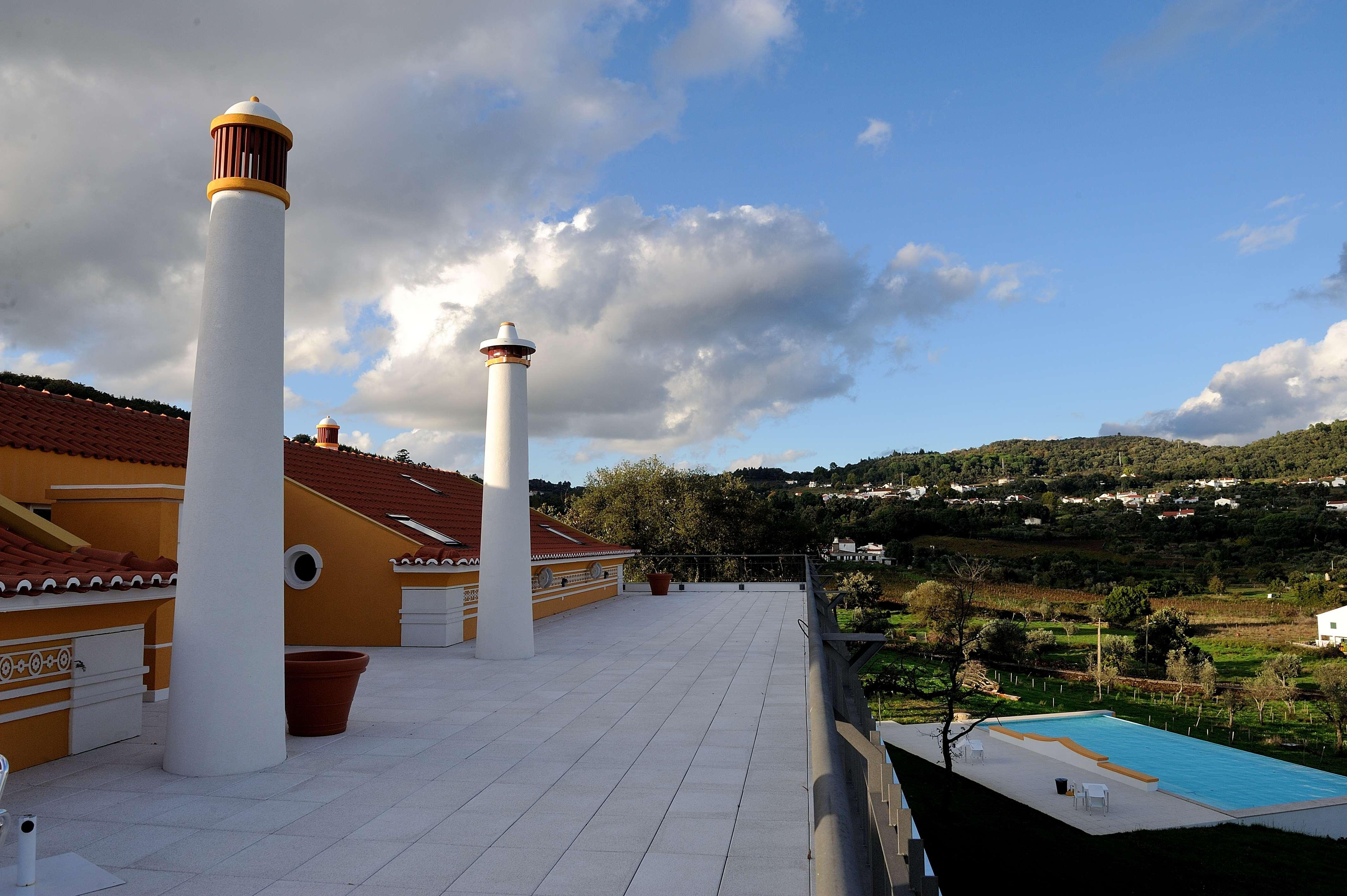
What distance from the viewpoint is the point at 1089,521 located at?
74.4 meters

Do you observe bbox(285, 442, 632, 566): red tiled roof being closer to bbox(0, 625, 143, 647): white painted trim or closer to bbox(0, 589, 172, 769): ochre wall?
bbox(0, 625, 143, 647): white painted trim

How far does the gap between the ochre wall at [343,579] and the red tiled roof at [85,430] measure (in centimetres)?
187

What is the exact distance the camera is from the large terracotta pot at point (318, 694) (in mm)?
6320

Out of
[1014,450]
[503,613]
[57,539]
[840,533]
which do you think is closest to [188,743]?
[57,539]

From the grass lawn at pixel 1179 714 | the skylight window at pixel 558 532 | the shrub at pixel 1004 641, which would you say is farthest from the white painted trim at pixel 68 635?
the shrub at pixel 1004 641

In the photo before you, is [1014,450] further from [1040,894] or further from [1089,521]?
[1040,894]

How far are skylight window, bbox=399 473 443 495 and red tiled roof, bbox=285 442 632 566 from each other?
33mm

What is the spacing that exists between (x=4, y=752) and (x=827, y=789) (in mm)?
6124

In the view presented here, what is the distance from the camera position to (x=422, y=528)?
13.3 metres

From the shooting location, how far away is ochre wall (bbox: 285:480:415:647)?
1201cm

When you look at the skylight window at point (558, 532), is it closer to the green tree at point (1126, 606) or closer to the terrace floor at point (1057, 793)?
the terrace floor at point (1057, 793)

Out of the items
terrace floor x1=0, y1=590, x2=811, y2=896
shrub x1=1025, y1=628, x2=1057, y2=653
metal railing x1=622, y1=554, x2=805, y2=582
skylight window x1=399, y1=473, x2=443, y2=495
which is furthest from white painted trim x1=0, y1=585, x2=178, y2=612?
shrub x1=1025, y1=628, x2=1057, y2=653

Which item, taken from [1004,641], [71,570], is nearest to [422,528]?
[71,570]

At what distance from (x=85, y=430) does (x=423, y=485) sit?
8725 mm
